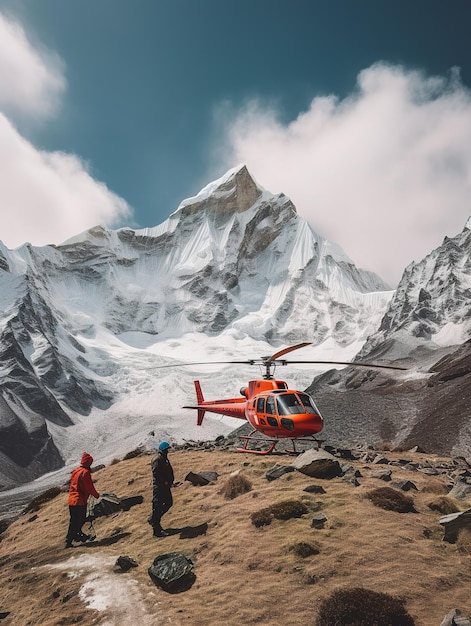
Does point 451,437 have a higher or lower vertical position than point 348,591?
higher

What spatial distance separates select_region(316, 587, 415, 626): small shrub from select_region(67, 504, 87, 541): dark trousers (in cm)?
789

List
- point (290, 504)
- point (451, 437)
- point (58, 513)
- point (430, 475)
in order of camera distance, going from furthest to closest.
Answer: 1. point (451, 437)
2. point (58, 513)
3. point (430, 475)
4. point (290, 504)

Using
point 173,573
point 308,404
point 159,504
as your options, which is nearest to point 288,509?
point 173,573

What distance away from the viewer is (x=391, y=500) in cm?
1118

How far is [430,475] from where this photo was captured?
48.4ft

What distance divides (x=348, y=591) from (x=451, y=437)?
121 ft

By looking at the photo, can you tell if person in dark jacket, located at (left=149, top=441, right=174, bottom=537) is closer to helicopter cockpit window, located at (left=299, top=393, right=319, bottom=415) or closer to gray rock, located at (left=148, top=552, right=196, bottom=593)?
gray rock, located at (left=148, top=552, right=196, bottom=593)

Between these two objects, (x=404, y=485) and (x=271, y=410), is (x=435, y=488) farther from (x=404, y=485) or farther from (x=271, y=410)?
(x=271, y=410)

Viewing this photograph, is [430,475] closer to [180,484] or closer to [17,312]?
[180,484]

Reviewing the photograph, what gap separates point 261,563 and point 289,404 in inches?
301

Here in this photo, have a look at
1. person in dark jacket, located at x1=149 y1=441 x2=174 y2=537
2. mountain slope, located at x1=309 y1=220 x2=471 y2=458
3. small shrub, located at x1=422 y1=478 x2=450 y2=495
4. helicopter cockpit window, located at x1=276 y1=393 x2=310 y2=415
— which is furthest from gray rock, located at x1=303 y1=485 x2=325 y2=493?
mountain slope, located at x1=309 y1=220 x2=471 y2=458

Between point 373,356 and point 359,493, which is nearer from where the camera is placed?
point 359,493

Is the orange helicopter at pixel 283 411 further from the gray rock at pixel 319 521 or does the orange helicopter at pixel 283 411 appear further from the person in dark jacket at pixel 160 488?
the person in dark jacket at pixel 160 488

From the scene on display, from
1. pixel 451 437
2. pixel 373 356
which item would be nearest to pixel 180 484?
pixel 451 437
